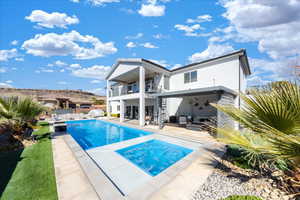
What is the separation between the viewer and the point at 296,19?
624cm

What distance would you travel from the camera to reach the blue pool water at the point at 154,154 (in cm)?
593

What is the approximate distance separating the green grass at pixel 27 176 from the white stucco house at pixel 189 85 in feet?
29.6

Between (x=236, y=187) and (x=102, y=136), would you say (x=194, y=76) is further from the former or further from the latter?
(x=236, y=187)

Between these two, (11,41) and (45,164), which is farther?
(11,41)

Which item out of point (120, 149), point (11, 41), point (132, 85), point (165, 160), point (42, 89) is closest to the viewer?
point (165, 160)

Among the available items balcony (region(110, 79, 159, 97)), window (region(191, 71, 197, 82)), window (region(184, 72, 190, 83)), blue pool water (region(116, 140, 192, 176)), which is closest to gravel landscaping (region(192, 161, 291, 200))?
blue pool water (region(116, 140, 192, 176))

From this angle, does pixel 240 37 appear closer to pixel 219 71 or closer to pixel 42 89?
pixel 219 71

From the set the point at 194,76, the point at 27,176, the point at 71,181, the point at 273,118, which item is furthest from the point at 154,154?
the point at 194,76

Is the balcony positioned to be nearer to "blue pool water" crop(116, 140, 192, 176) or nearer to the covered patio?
the covered patio

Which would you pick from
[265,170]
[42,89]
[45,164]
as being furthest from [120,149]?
[42,89]

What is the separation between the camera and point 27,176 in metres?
4.00

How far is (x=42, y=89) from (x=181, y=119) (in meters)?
48.5

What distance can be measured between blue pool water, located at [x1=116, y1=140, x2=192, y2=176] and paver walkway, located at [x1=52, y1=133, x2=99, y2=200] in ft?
7.89

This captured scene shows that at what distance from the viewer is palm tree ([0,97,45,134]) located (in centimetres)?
638
